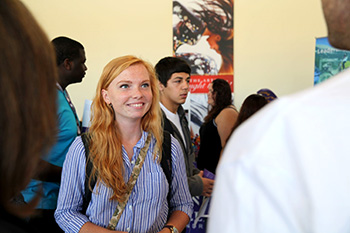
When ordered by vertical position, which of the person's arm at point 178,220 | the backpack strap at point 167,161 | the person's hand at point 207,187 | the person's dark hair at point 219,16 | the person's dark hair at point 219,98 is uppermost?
the person's dark hair at point 219,16

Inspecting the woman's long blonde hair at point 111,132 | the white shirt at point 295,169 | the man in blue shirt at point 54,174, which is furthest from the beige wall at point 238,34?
the white shirt at point 295,169

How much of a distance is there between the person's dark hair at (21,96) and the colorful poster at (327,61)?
4642 mm

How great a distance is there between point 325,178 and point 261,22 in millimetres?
4847

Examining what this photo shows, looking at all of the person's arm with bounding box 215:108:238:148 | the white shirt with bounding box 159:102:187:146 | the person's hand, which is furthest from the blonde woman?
the person's arm with bounding box 215:108:238:148

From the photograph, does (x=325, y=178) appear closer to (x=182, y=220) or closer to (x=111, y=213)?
(x=111, y=213)

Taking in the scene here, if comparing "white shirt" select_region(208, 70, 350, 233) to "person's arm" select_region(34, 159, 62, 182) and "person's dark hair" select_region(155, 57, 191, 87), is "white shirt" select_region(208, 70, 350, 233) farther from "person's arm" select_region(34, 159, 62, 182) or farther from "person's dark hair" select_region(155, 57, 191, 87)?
"person's dark hair" select_region(155, 57, 191, 87)

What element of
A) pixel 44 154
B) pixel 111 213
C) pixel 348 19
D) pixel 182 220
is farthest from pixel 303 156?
pixel 182 220

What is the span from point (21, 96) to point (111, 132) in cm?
145

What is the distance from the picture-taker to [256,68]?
5129 mm

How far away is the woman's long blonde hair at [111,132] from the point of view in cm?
197

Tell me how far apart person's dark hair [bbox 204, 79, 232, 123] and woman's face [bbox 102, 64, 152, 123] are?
1.89m

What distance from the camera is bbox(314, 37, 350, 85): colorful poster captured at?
4926 mm

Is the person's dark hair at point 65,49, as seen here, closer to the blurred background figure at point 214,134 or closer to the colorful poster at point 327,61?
the blurred background figure at point 214,134

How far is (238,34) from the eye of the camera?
5.12m
